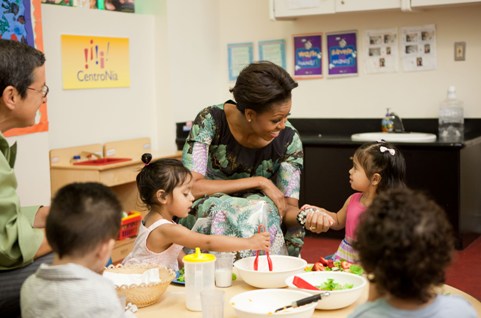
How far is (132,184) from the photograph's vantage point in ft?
15.2

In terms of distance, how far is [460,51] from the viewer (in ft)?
15.2

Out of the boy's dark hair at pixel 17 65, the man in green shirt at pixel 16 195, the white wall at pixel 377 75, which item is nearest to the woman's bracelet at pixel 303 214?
the man in green shirt at pixel 16 195

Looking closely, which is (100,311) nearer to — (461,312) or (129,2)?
(461,312)

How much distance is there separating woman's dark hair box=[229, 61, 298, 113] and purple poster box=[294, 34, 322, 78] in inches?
92.4

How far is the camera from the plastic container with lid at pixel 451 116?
15.0 feet

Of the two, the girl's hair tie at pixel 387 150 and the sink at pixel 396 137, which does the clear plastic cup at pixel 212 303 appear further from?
the sink at pixel 396 137

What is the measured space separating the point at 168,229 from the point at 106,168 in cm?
167

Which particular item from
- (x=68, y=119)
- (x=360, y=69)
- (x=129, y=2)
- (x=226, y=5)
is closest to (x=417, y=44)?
(x=360, y=69)

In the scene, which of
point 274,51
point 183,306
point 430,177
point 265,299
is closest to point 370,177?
point 265,299

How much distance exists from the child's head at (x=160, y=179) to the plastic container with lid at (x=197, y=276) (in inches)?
18.9

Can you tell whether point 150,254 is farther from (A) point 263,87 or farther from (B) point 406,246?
(B) point 406,246

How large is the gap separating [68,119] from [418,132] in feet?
7.46

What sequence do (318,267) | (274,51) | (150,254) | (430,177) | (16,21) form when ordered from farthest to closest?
1. (274,51)
2. (430,177)
3. (16,21)
4. (150,254)
5. (318,267)

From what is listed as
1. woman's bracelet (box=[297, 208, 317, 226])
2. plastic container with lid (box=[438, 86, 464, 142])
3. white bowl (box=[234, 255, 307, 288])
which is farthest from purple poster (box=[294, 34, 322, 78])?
white bowl (box=[234, 255, 307, 288])
